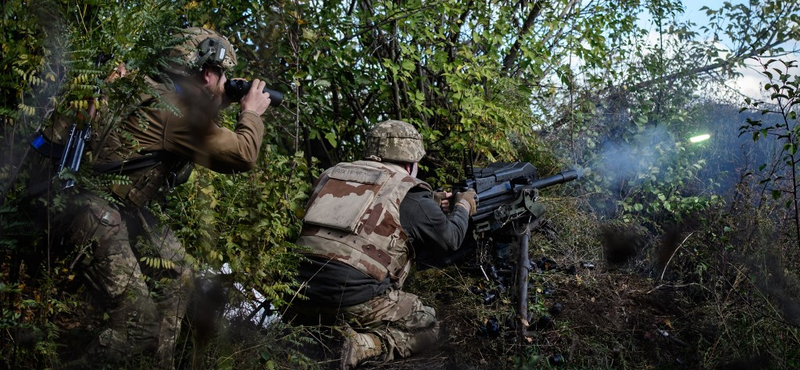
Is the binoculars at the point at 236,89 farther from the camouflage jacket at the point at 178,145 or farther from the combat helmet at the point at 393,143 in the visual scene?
the combat helmet at the point at 393,143

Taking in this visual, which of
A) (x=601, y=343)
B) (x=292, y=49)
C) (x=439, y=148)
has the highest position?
(x=292, y=49)

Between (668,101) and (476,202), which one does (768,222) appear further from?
(668,101)

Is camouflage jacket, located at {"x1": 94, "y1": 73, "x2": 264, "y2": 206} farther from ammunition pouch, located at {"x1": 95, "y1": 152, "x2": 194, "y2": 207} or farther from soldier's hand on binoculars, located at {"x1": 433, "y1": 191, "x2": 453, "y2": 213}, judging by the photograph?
soldier's hand on binoculars, located at {"x1": 433, "y1": 191, "x2": 453, "y2": 213}

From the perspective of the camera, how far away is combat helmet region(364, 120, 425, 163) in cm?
484

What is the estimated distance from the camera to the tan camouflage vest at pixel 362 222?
429 cm

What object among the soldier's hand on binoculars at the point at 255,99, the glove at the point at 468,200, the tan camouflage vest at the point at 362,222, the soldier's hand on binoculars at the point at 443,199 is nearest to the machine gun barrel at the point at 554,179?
the glove at the point at 468,200

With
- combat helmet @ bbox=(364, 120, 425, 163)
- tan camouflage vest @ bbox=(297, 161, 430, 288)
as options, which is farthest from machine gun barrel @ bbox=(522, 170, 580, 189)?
tan camouflage vest @ bbox=(297, 161, 430, 288)

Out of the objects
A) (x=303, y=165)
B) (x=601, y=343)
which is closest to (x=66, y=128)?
(x=303, y=165)

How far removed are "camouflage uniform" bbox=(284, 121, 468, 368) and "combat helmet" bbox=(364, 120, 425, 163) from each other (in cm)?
15

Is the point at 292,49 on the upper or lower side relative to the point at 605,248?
upper

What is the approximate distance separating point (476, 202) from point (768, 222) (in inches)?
82.8

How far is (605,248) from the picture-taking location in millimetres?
6039

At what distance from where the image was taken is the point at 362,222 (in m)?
4.32

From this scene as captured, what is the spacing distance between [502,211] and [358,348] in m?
1.71
